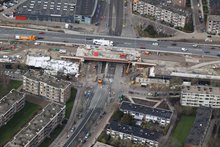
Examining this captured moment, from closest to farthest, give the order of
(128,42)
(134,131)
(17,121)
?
(134,131)
(17,121)
(128,42)

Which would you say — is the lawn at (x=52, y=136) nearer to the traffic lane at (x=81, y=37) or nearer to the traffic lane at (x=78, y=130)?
the traffic lane at (x=78, y=130)

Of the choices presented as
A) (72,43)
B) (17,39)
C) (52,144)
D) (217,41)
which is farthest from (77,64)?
(217,41)

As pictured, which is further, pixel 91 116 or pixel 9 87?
pixel 9 87

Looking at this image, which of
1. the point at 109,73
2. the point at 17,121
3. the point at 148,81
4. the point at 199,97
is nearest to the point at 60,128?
the point at 17,121

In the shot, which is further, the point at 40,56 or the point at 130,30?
the point at 130,30

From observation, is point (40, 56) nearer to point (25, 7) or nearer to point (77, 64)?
point (77, 64)

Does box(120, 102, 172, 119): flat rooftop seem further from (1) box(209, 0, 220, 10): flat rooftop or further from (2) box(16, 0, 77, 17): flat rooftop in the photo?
(1) box(209, 0, 220, 10): flat rooftop

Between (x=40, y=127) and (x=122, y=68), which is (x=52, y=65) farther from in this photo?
(x=40, y=127)
